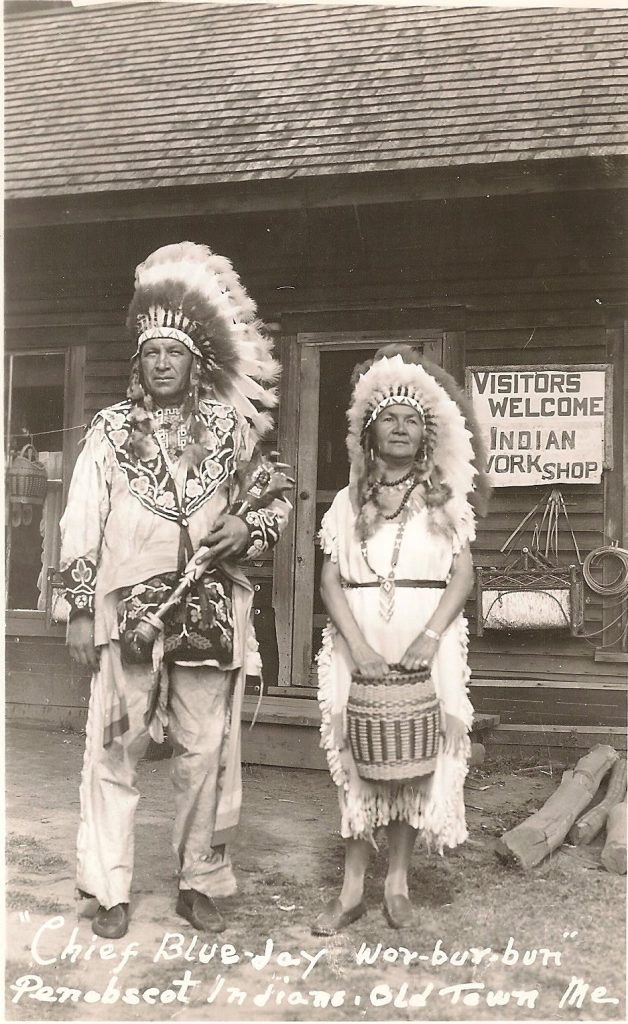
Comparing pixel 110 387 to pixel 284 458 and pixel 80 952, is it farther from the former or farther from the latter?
pixel 80 952

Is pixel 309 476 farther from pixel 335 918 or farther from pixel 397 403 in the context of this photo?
pixel 335 918

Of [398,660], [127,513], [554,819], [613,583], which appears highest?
[127,513]

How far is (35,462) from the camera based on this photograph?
6.92 meters

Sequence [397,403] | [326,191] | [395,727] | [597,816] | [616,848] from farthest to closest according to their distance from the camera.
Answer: [326,191]
[597,816]
[616,848]
[397,403]
[395,727]

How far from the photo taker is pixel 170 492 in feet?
10.6

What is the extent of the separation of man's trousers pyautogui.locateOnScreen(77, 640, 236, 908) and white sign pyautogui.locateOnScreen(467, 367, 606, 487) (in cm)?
314

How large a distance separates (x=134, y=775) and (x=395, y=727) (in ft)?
2.79

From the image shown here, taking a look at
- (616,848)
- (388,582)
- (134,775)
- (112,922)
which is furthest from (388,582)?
(616,848)

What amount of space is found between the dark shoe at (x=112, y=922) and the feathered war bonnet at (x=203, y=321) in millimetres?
1512

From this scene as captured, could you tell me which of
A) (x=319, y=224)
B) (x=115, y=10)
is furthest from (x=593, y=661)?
(x=115, y=10)

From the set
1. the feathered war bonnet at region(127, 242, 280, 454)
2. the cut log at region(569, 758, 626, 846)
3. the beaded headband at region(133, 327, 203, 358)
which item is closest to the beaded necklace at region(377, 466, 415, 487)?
the feathered war bonnet at region(127, 242, 280, 454)

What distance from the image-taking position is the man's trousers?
123 inches

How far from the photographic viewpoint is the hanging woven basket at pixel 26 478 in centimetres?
686

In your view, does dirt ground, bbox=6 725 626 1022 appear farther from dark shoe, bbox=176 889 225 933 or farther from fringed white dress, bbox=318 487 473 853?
fringed white dress, bbox=318 487 473 853
